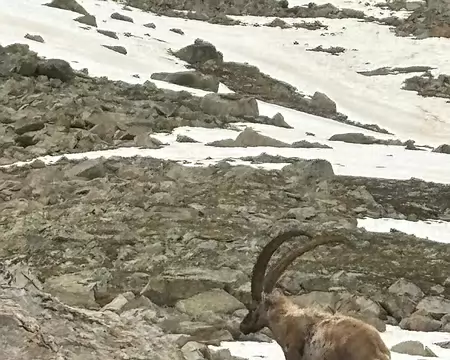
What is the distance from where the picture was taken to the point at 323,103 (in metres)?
21.0

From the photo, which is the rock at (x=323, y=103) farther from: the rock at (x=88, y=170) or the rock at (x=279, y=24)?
the rock at (x=279, y=24)

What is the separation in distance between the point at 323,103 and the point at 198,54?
521 cm

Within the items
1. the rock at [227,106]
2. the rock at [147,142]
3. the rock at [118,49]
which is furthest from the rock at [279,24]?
the rock at [147,142]

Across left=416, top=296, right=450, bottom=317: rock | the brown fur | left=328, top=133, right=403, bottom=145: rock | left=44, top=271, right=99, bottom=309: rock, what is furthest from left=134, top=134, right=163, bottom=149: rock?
the brown fur

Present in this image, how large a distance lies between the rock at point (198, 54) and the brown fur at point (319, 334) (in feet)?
Answer: 62.5

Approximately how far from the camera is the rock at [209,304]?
6957 millimetres

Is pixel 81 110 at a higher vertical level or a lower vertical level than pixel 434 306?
lower

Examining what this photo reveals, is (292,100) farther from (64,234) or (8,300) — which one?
(8,300)

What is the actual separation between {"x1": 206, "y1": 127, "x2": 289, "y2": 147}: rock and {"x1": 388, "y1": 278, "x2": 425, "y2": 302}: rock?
660cm

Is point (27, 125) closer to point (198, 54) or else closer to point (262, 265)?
point (262, 265)

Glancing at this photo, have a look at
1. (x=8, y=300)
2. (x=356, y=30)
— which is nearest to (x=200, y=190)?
(x=8, y=300)

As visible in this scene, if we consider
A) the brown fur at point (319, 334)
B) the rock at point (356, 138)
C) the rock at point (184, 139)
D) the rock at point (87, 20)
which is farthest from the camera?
the rock at point (87, 20)

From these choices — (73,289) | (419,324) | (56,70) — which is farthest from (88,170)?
(56,70)

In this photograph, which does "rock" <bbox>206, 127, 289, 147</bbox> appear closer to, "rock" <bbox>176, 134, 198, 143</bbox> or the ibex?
"rock" <bbox>176, 134, 198, 143</bbox>
